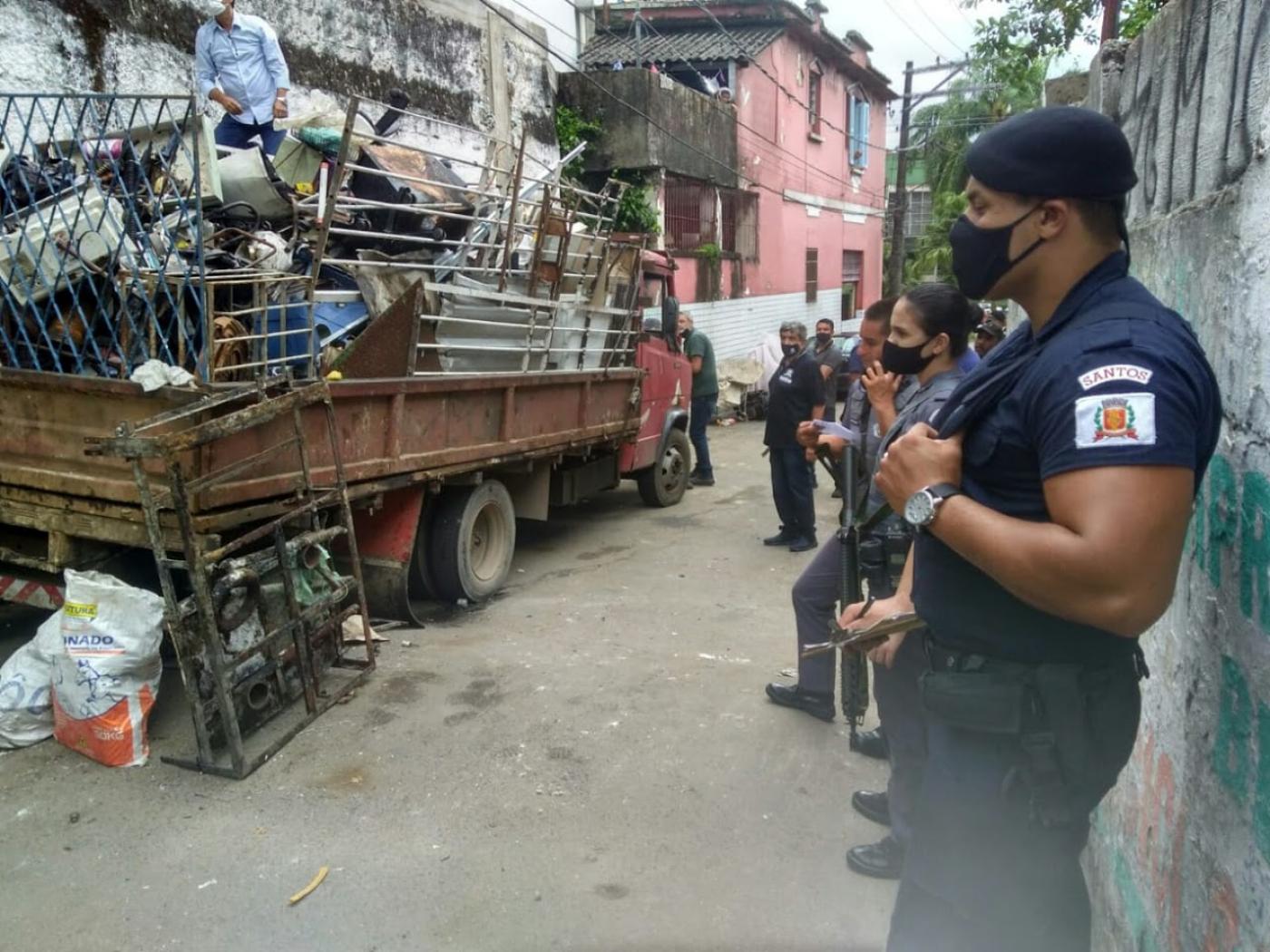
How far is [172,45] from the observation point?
7.78 m

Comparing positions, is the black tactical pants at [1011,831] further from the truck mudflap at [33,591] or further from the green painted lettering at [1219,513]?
the truck mudflap at [33,591]

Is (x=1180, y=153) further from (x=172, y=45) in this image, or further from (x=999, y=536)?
(x=172, y=45)

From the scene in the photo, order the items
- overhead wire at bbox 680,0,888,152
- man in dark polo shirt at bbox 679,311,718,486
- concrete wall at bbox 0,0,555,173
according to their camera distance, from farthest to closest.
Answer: overhead wire at bbox 680,0,888,152 → man in dark polo shirt at bbox 679,311,718,486 → concrete wall at bbox 0,0,555,173

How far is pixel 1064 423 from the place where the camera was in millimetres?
1387

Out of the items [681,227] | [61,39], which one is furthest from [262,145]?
[681,227]

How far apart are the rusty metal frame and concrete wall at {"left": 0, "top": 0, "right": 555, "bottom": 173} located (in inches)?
153

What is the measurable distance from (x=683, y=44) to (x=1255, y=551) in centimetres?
1759

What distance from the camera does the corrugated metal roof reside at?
1612 cm

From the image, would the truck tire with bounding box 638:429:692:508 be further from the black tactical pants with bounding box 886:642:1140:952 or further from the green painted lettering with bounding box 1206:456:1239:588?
the black tactical pants with bounding box 886:642:1140:952

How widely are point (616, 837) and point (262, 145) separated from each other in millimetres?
5503

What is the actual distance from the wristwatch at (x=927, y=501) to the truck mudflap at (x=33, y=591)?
12.3 feet

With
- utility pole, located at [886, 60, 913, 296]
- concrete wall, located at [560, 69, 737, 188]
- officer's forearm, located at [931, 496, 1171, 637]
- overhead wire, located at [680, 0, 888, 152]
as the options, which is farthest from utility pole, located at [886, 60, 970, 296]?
officer's forearm, located at [931, 496, 1171, 637]

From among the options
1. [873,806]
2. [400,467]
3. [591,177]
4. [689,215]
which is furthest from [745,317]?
[873,806]

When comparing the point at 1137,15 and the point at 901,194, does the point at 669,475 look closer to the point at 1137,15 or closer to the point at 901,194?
the point at 1137,15
